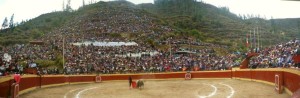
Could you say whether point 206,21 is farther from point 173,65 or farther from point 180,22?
point 173,65

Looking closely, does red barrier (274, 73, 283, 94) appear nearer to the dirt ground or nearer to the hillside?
the dirt ground

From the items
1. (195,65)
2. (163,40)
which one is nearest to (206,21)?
(163,40)

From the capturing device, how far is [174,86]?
27219mm

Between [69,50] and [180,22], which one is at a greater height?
[180,22]

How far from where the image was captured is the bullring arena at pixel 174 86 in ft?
59.4

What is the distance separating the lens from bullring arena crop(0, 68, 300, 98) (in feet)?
59.4

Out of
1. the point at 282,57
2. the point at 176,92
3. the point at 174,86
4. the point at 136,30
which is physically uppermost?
the point at 136,30

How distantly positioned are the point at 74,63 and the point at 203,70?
15721 mm

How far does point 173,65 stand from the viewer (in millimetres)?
46781

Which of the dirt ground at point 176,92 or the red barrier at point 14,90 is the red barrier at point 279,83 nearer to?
the dirt ground at point 176,92

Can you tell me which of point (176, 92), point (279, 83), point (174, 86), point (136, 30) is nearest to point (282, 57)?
point (174, 86)

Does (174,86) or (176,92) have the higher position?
(176,92)

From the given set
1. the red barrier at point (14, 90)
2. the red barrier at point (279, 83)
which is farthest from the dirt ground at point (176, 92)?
the red barrier at point (14, 90)

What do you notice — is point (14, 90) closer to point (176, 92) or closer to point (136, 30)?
point (176, 92)
